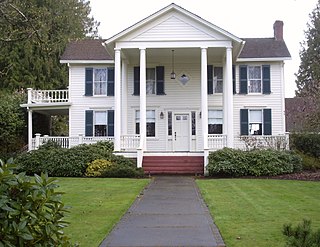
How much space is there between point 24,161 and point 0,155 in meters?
4.57

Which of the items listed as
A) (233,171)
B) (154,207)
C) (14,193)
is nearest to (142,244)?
(14,193)

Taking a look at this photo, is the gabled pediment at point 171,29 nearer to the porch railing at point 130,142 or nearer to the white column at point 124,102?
the white column at point 124,102

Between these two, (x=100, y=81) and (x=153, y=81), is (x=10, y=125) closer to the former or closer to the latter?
(x=100, y=81)

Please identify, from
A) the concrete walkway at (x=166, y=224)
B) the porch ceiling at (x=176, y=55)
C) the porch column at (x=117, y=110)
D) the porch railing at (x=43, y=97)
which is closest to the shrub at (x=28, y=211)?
the concrete walkway at (x=166, y=224)

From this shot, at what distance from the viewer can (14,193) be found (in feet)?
14.7

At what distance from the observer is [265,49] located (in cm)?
2772

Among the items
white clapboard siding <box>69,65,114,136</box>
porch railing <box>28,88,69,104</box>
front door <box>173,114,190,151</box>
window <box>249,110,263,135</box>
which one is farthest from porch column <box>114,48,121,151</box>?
window <box>249,110,263,135</box>

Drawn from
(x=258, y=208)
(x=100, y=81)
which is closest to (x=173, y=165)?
(x=100, y=81)

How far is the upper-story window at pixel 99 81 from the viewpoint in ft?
90.0

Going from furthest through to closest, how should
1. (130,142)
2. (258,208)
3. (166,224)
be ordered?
(130,142)
(258,208)
(166,224)

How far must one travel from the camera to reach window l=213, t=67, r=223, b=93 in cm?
2714

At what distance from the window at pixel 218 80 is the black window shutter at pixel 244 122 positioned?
71.6 inches

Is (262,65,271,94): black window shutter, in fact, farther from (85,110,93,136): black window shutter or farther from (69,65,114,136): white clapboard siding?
(85,110,93,136): black window shutter

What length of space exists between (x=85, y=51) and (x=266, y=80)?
11118 millimetres
